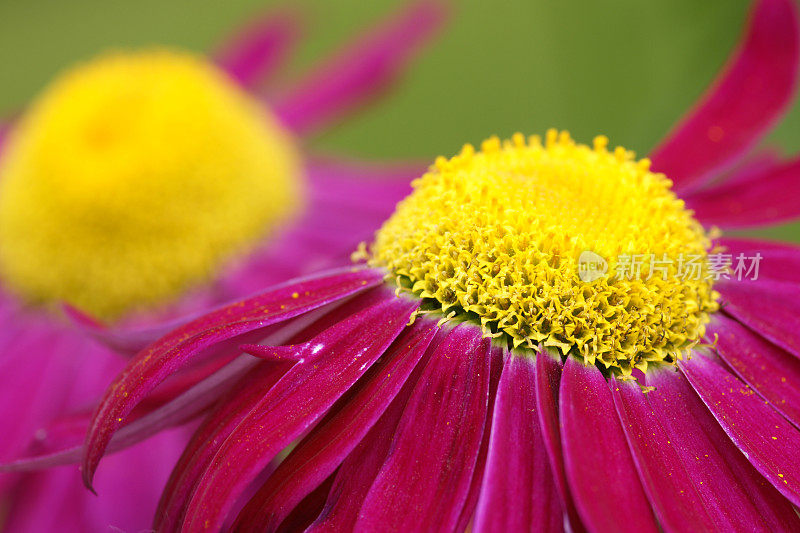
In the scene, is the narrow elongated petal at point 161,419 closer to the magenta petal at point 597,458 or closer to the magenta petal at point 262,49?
the magenta petal at point 597,458

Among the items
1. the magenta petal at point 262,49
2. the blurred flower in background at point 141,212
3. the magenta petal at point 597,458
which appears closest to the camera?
the magenta petal at point 597,458

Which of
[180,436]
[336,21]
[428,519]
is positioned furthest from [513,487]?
[336,21]

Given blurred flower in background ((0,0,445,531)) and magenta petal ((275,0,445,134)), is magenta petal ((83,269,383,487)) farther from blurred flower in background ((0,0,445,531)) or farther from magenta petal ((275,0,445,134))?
magenta petal ((275,0,445,134))

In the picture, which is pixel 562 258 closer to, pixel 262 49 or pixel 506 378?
pixel 506 378

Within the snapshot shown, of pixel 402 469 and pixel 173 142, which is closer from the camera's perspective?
pixel 402 469

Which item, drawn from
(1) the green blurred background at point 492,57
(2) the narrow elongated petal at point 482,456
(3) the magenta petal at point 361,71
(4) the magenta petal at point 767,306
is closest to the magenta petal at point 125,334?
(2) the narrow elongated petal at point 482,456

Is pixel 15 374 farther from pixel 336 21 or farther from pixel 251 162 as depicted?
pixel 336 21

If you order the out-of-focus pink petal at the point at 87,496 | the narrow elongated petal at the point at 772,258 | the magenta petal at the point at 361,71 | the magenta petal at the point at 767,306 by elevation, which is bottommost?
the out-of-focus pink petal at the point at 87,496
